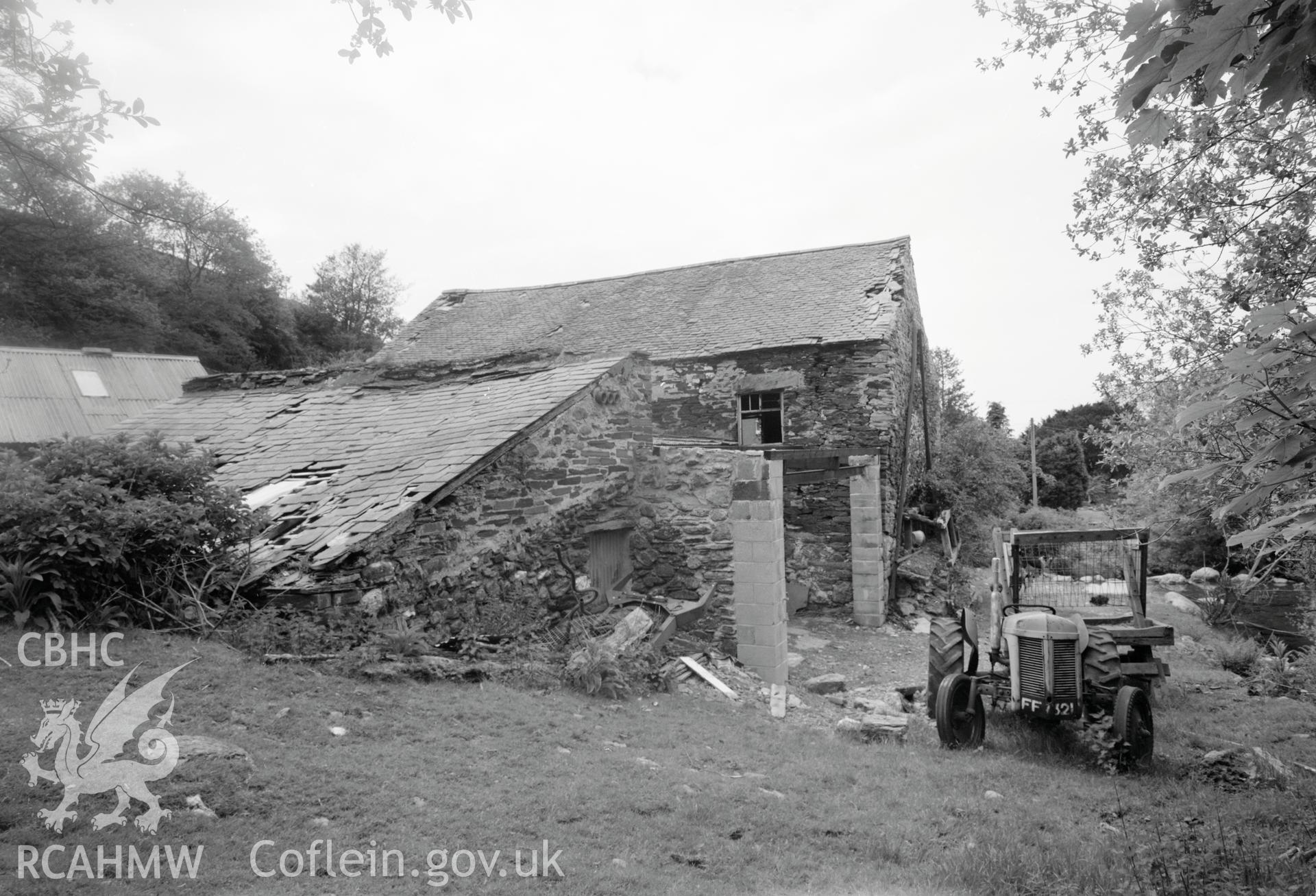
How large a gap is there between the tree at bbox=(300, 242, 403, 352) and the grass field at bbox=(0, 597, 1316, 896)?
3856 centimetres

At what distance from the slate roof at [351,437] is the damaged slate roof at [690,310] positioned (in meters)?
4.52

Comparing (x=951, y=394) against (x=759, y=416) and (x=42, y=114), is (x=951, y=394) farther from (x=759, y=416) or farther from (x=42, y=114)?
(x=42, y=114)

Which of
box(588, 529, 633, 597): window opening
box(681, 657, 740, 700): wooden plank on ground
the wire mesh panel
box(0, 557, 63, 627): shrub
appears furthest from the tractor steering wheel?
box(0, 557, 63, 627): shrub

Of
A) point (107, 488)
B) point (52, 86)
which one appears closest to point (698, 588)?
point (107, 488)

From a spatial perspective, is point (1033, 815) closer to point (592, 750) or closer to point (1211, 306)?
point (592, 750)

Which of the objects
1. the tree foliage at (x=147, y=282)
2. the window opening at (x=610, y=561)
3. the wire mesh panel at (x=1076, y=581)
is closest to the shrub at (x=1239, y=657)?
the wire mesh panel at (x=1076, y=581)

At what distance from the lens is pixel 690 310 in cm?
1922

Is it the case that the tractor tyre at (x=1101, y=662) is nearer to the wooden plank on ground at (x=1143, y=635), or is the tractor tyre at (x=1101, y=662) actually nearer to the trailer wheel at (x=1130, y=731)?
the trailer wheel at (x=1130, y=731)

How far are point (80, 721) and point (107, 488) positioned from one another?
9.18 feet

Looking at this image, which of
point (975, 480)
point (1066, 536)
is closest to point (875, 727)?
point (1066, 536)

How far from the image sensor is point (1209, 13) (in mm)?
2430

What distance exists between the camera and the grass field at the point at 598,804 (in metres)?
3.86

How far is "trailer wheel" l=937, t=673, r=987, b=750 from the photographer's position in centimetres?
703

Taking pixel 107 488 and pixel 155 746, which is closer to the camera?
pixel 155 746
